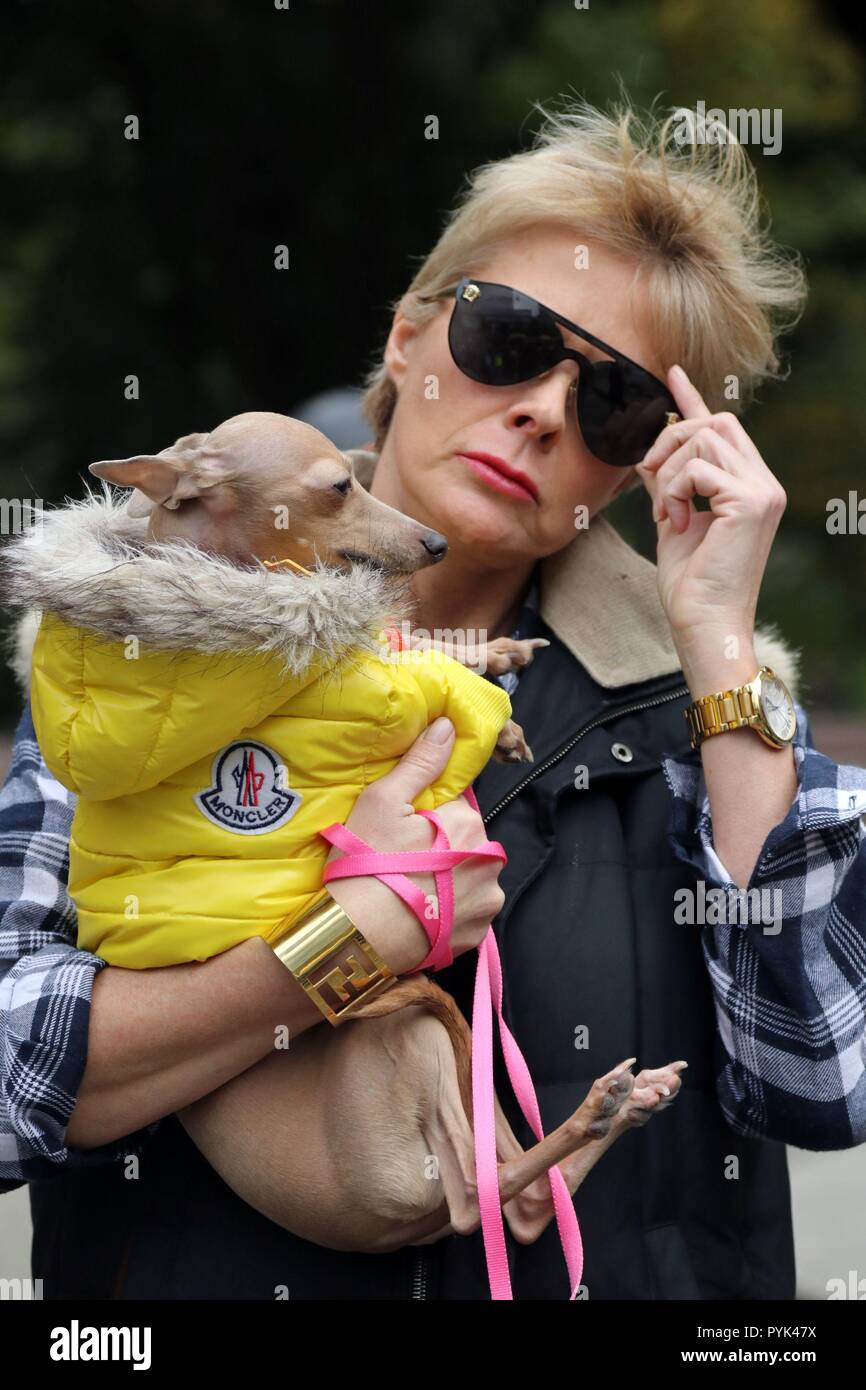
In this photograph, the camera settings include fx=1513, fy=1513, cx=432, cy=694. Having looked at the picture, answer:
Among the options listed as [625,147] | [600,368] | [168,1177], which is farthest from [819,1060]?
[625,147]

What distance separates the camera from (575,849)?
228 cm

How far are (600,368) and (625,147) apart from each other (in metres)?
0.41

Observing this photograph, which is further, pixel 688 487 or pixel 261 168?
pixel 261 168

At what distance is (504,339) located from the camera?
246 centimetres

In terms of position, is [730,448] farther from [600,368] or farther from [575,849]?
[575,849]

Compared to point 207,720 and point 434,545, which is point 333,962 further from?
point 434,545

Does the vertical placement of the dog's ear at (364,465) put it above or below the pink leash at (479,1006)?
above

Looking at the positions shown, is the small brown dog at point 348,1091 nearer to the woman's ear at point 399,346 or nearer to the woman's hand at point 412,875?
the woman's hand at point 412,875

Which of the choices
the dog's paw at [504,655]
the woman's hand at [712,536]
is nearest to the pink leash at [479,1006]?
the dog's paw at [504,655]

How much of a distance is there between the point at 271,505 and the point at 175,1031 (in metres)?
0.75

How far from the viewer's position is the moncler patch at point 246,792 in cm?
201

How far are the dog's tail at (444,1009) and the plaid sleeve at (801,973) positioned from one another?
373mm

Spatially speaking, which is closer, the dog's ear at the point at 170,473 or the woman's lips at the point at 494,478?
the dog's ear at the point at 170,473

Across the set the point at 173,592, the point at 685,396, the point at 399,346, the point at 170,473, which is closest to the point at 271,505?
the point at 170,473
